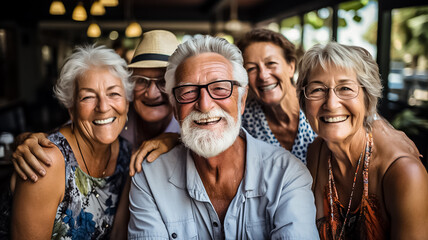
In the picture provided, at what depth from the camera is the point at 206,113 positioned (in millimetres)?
1700

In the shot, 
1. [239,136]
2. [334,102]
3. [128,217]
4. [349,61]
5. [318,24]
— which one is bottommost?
[128,217]

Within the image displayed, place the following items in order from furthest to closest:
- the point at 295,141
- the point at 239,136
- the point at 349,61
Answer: the point at 295,141 → the point at 239,136 → the point at 349,61

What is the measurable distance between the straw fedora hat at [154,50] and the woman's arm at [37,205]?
0.79 m

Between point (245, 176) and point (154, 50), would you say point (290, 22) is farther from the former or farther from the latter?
point (245, 176)

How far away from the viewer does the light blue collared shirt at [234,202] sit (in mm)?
1632

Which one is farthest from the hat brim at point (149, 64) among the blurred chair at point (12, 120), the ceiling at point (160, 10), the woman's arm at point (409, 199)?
the ceiling at point (160, 10)

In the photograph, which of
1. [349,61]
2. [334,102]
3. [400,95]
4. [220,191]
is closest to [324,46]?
[349,61]

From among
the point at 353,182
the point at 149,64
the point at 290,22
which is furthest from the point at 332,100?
the point at 290,22

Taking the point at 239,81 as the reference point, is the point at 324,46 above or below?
above

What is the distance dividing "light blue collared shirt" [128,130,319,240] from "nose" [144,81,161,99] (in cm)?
56

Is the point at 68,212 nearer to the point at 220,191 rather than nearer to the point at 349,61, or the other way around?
the point at 220,191

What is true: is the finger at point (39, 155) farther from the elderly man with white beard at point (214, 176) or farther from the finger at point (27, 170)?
the elderly man with white beard at point (214, 176)

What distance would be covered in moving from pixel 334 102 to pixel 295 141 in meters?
0.91

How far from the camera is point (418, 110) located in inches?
194
